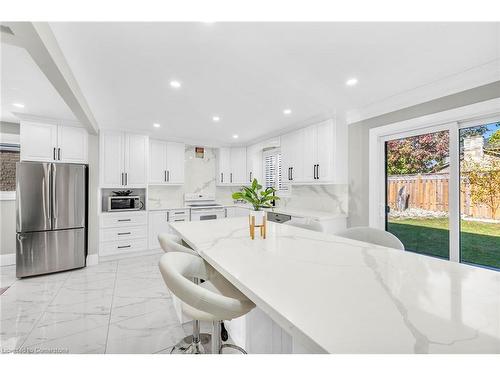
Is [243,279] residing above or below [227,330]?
above

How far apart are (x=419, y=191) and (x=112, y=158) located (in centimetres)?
466

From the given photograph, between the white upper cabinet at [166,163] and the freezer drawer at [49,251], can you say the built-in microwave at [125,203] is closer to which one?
the white upper cabinet at [166,163]

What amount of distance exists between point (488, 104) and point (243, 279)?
2686mm

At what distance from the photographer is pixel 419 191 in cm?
280

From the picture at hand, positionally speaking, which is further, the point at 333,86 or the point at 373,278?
the point at 333,86

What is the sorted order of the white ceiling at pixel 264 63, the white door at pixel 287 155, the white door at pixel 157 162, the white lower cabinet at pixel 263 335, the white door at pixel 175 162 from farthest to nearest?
the white door at pixel 175 162 < the white door at pixel 157 162 < the white door at pixel 287 155 < the white ceiling at pixel 264 63 < the white lower cabinet at pixel 263 335

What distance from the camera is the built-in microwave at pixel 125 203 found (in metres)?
4.08

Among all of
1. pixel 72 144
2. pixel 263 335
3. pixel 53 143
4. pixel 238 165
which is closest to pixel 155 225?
pixel 72 144

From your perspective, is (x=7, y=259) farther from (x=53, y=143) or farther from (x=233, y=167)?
(x=233, y=167)

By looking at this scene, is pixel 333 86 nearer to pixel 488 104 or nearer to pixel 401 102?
pixel 401 102

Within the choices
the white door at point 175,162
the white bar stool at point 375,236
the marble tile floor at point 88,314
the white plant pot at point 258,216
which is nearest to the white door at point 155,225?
the white door at point 175,162

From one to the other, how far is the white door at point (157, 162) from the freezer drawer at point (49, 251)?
4.98ft
